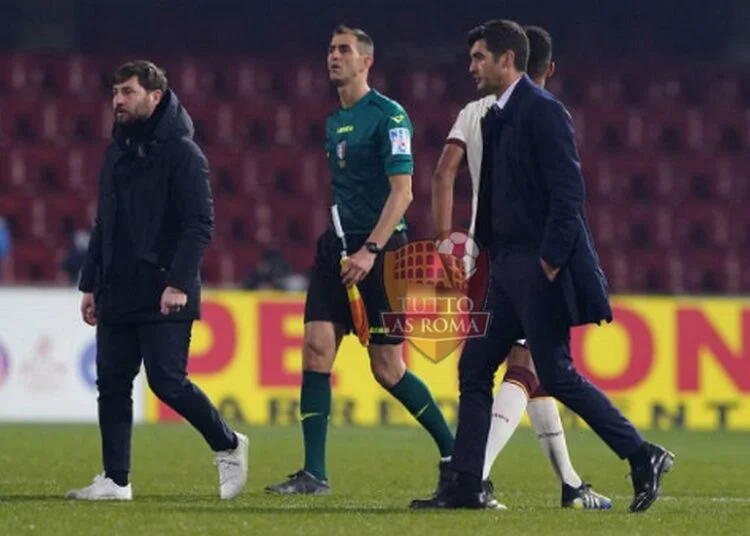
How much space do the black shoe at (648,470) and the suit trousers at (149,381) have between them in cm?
180

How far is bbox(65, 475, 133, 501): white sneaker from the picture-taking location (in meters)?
8.73

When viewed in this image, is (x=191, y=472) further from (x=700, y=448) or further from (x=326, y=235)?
(x=700, y=448)

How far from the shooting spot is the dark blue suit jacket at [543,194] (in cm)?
779

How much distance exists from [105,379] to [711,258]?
49.4 ft

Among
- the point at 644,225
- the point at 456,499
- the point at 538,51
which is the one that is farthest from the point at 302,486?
the point at 644,225

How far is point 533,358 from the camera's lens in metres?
8.00

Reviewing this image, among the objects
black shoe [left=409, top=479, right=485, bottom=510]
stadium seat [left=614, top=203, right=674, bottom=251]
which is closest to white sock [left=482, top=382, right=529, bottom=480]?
black shoe [left=409, top=479, right=485, bottom=510]

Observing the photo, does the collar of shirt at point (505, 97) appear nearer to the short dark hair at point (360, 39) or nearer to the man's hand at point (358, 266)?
the man's hand at point (358, 266)

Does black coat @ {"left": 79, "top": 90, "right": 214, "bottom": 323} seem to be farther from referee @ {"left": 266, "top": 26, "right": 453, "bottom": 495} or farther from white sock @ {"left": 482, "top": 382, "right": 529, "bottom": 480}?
white sock @ {"left": 482, "top": 382, "right": 529, "bottom": 480}

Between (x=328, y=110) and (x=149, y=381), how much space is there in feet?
51.3

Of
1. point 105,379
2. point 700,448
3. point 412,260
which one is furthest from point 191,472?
point 700,448

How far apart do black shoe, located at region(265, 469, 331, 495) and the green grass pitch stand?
0.09 metres

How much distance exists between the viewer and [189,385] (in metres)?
8.66

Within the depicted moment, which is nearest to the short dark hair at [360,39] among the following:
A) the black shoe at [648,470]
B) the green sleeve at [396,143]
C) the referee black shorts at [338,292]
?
the green sleeve at [396,143]
